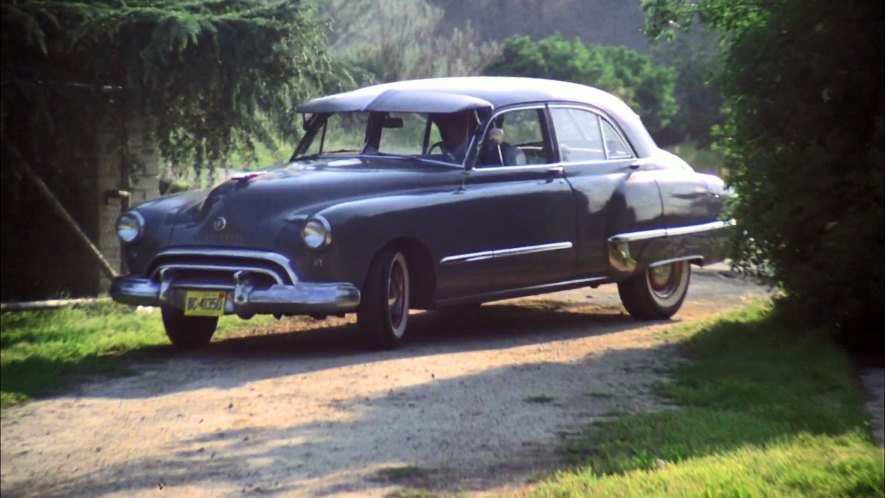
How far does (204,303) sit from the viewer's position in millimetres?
8703

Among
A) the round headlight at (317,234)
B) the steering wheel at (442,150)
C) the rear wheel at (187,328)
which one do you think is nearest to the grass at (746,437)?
the steering wheel at (442,150)

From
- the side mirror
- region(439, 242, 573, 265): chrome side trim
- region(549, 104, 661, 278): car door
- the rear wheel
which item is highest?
the side mirror

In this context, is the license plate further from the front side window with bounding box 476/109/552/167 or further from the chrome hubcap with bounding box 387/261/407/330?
the front side window with bounding box 476/109/552/167

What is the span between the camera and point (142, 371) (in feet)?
28.2

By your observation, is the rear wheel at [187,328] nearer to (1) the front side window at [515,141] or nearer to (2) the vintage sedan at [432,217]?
(2) the vintage sedan at [432,217]

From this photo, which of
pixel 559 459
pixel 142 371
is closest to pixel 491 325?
pixel 142 371

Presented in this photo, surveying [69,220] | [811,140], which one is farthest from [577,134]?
[69,220]

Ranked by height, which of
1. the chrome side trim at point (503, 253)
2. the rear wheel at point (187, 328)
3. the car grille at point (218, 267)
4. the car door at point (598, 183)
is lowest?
the rear wheel at point (187, 328)

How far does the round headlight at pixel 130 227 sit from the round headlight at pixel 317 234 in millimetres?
1133

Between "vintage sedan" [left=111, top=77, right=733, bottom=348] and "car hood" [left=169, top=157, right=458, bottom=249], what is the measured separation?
12 millimetres

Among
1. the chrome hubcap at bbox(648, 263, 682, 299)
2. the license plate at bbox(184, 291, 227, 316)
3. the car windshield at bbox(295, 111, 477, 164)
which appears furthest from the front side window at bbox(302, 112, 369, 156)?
the chrome hubcap at bbox(648, 263, 682, 299)

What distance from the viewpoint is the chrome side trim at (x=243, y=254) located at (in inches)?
339

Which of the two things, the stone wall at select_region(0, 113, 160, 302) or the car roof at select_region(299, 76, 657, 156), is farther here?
the stone wall at select_region(0, 113, 160, 302)

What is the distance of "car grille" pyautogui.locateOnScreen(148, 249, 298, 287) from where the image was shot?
8.64 meters
